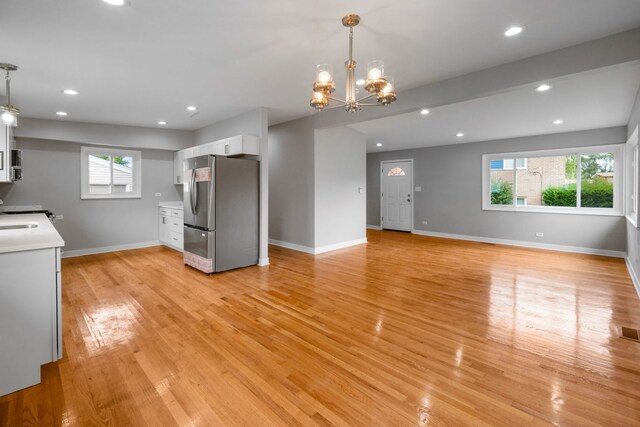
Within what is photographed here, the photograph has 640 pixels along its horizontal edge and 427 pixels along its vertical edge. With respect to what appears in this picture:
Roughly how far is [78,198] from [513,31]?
7.30m

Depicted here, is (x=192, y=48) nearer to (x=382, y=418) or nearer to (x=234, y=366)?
(x=234, y=366)

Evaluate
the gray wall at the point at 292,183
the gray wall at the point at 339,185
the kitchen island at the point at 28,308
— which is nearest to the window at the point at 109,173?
the gray wall at the point at 292,183

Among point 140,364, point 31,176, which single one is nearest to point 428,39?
point 140,364

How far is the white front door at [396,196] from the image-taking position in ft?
29.6

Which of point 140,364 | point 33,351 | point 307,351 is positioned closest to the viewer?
point 33,351

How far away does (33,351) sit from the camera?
6.73 ft

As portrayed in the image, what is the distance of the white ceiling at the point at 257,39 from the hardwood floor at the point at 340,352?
2616 millimetres

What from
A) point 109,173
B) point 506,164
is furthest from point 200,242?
point 506,164

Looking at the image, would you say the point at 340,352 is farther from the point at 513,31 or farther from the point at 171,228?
the point at 171,228

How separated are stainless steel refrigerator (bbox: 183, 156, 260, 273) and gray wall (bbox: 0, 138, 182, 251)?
91.9 inches

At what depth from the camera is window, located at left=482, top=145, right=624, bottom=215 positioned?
6.04 metres

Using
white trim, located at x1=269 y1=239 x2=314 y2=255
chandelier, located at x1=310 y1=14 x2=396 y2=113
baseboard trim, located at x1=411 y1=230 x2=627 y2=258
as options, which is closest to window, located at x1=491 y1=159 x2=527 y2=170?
baseboard trim, located at x1=411 y1=230 x2=627 y2=258

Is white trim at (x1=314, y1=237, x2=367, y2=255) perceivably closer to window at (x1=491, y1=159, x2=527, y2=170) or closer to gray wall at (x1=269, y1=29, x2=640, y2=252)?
gray wall at (x1=269, y1=29, x2=640, y2=252)

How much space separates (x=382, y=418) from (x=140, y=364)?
1.74 m
